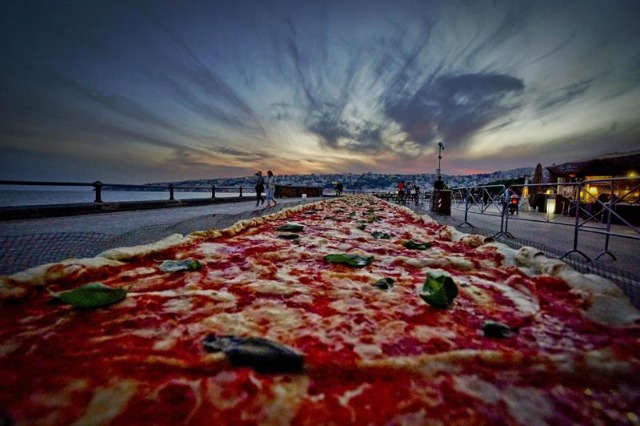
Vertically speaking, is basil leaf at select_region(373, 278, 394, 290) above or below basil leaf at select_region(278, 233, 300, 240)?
below

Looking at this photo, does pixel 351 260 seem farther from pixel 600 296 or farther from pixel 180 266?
pixel 600 296

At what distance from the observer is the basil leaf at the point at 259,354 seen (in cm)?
112

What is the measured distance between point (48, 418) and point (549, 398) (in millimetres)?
1693

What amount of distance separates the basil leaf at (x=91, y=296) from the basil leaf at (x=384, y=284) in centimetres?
174

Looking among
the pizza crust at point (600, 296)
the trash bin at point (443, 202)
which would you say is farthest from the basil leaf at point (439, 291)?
the trash bin at point (443, 202)

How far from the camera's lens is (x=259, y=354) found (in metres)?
1.17

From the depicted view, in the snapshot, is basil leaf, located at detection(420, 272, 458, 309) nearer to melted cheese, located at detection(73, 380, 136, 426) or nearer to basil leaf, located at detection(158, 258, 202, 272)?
melted cheese, located at detection(73, 380, 136, 426)

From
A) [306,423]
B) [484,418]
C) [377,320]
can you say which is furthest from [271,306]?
[484,418]

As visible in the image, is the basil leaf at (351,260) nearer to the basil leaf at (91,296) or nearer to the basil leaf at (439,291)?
the basil leaf at (439,291)

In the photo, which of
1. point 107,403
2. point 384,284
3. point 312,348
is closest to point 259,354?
point 312,348

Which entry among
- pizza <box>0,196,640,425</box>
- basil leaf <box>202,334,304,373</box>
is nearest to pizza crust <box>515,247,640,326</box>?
pizza <box>0,196,640,425</box>

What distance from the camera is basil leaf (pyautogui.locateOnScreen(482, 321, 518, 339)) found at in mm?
1382

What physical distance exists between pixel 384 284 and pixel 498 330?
0.80 meters

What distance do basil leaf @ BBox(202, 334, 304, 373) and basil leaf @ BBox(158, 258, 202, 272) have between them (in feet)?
4.20
